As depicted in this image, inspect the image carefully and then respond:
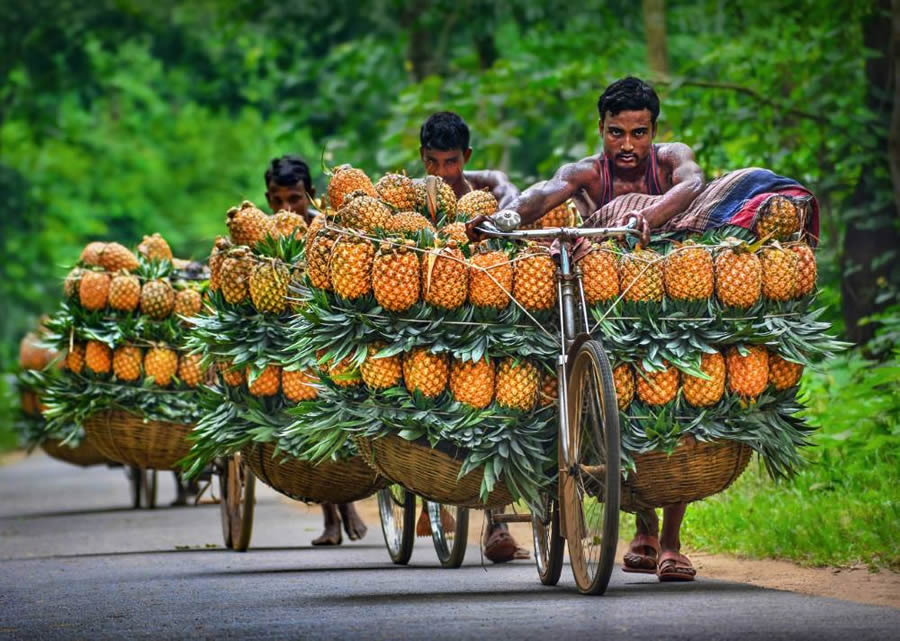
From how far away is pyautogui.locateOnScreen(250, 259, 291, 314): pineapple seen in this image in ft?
33.5

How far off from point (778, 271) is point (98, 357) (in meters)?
6.40

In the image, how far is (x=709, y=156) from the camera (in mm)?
15781

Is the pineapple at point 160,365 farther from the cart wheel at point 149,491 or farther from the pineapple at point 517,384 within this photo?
the pineapple at point 517,384

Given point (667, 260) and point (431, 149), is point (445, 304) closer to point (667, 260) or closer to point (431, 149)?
point (667, 260)

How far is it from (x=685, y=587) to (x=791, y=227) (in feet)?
5.72

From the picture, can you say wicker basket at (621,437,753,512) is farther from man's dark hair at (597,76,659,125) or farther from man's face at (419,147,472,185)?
man's face at (419,147,472,185)

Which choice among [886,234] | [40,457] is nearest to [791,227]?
[886,234]

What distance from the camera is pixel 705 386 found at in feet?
26.8

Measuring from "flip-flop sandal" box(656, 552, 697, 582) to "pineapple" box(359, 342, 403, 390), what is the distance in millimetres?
1611

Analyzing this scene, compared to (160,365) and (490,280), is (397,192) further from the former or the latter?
(160,365)

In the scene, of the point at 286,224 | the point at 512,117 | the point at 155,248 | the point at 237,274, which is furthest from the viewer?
the point at 512,117

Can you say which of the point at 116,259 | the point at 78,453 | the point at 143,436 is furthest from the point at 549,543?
the point at 78,453

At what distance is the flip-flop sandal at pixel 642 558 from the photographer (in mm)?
9164

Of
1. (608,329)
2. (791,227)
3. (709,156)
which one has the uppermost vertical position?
(709,156)
